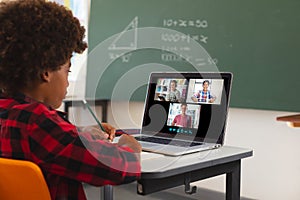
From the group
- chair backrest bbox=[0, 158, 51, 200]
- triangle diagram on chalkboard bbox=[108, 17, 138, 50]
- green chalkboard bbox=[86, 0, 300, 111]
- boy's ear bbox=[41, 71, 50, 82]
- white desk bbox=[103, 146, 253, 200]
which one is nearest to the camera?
chair backrest bbox=[0, 158, 51, 200]

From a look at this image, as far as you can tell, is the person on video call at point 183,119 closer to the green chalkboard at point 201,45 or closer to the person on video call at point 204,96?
the person on video call at point 204,96

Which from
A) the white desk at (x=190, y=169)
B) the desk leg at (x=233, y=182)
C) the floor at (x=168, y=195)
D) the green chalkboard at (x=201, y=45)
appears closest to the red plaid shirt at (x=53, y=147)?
the white desk at (x=190, y=169)

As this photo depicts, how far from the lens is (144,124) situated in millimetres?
1872

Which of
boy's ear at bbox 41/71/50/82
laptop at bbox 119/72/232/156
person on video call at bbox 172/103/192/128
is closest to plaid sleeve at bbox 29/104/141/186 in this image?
boy's ear at bbox 41/71/50/82

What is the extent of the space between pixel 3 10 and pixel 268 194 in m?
2.38

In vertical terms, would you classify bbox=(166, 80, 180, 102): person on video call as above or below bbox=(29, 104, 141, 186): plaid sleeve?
above

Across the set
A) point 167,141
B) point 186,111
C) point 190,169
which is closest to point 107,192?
point 167,141

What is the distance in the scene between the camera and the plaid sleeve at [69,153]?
981 mm

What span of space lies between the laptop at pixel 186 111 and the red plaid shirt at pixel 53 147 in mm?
486

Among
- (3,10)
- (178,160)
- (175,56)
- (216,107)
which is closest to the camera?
(3,10)

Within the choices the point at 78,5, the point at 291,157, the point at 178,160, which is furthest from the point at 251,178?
the point at 78,5

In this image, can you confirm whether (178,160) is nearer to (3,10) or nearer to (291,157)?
(3,10)

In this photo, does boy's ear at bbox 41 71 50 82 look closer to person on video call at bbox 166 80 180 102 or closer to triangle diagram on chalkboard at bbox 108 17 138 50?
person on video call at bbox 166 80 180 102

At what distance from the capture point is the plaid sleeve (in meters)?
0.98
